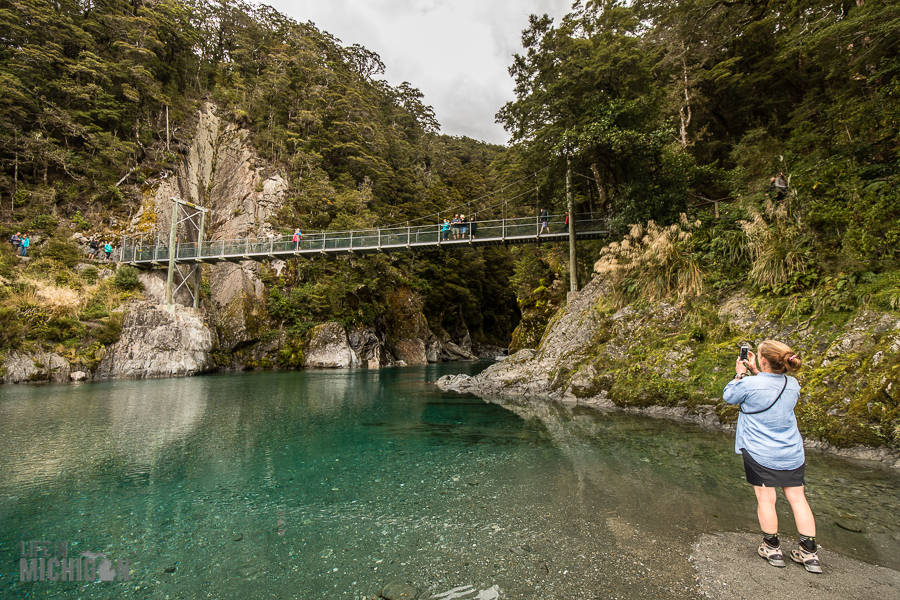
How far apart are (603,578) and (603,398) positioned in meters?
6.80

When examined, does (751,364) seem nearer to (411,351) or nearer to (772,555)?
(772,555)

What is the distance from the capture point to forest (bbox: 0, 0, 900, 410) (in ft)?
22.8

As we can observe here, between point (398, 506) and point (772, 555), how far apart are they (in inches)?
104

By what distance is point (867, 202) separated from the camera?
604 centimetres

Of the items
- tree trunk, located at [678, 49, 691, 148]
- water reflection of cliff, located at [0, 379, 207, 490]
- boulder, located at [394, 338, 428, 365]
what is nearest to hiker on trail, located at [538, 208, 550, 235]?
tree trunk, located at [678, 49, 691, 148]

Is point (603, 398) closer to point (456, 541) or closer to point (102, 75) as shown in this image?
point (456, 541)

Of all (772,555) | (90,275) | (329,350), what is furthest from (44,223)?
(772,555)

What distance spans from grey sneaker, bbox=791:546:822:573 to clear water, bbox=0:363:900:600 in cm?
47

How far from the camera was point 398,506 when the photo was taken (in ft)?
11.2

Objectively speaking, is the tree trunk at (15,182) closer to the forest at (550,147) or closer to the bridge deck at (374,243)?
the forest at (550,147)

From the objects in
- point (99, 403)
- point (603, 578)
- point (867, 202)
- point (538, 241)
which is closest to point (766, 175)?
Answer: point (867, 202)

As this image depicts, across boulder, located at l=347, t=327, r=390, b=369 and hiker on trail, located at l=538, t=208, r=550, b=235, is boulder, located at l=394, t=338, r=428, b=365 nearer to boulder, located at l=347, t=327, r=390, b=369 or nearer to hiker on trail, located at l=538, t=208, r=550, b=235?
boulder, located at l=347, t=327, r=390, b=369

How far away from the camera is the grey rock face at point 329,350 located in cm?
2328

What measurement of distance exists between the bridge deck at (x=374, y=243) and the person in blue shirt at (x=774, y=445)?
1168 cm
